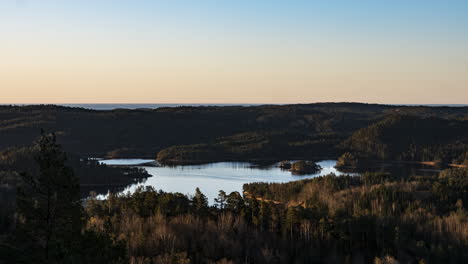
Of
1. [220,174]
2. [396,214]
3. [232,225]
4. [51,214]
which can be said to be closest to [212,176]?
[220,174]

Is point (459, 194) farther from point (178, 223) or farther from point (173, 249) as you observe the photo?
point (173, 249)

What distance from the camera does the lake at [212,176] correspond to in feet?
393

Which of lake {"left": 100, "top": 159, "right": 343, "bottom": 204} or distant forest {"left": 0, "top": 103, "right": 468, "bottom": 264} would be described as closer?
distant forest {"left": 0, "top": 103, "right": 468, "bottom": 264}

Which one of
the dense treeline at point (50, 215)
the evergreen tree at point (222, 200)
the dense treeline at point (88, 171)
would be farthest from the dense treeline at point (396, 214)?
the dense treeline at point (88, 171)

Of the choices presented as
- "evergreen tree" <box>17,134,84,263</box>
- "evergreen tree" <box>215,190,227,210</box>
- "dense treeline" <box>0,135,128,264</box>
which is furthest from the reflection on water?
"evergreen tree" <box>17,134,84,263</box>

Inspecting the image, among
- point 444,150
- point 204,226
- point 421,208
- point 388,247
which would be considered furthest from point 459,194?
point 444,150

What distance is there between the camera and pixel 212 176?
143250 millimetres

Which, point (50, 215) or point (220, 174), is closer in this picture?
point (50, 215)

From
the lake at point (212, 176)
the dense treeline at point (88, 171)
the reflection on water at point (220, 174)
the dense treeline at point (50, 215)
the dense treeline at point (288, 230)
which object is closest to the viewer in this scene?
the dense treeline at point (50, 215)

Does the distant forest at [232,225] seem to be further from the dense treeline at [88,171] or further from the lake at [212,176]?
the dense treeline at [88,171]

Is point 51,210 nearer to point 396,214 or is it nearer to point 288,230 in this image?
point 288,230

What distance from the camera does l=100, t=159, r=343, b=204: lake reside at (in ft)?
393

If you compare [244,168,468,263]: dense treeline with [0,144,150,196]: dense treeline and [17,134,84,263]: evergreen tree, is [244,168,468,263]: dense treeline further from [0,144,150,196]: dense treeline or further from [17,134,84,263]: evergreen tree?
[0,144,150,196]: dense treeline

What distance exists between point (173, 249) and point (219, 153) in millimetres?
154197
